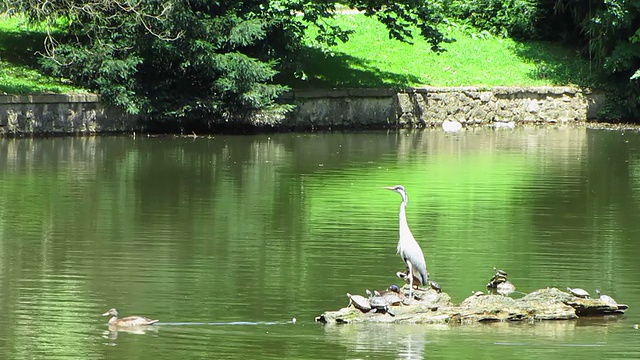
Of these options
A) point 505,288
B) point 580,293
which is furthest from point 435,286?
point 580,293

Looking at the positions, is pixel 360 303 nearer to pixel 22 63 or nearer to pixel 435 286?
pixel 435 286

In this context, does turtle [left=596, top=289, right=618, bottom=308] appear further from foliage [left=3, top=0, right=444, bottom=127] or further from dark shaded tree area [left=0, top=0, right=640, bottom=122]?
dark shaded tree area [left=0, top=0, right=640, bottom=122]

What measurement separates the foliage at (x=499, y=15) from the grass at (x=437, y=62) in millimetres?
560

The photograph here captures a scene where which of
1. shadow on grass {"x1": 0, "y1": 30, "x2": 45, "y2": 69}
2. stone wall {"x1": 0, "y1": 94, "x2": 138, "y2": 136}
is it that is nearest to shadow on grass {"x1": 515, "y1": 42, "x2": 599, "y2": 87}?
stone wall {"x1": 0, "y1": 94, "x2": 138, "y2": 136}

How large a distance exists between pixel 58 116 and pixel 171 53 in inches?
128

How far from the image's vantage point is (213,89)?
28.4 m

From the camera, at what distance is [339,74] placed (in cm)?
3334

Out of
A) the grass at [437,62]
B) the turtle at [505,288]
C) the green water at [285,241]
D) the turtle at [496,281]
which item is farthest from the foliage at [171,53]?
the turtle at [505,288]

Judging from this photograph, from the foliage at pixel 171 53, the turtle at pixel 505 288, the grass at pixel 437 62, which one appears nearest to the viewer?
the turtle at pixel 505 288

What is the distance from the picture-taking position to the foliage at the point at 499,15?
37969 mm

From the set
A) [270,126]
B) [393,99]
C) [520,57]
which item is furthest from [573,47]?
[270,126]

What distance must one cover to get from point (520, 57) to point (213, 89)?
12.6 meters

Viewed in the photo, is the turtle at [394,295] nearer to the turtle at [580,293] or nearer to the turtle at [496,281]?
the turtle at [496,281]

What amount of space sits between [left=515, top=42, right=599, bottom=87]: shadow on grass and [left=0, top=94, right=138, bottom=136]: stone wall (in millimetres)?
14006
